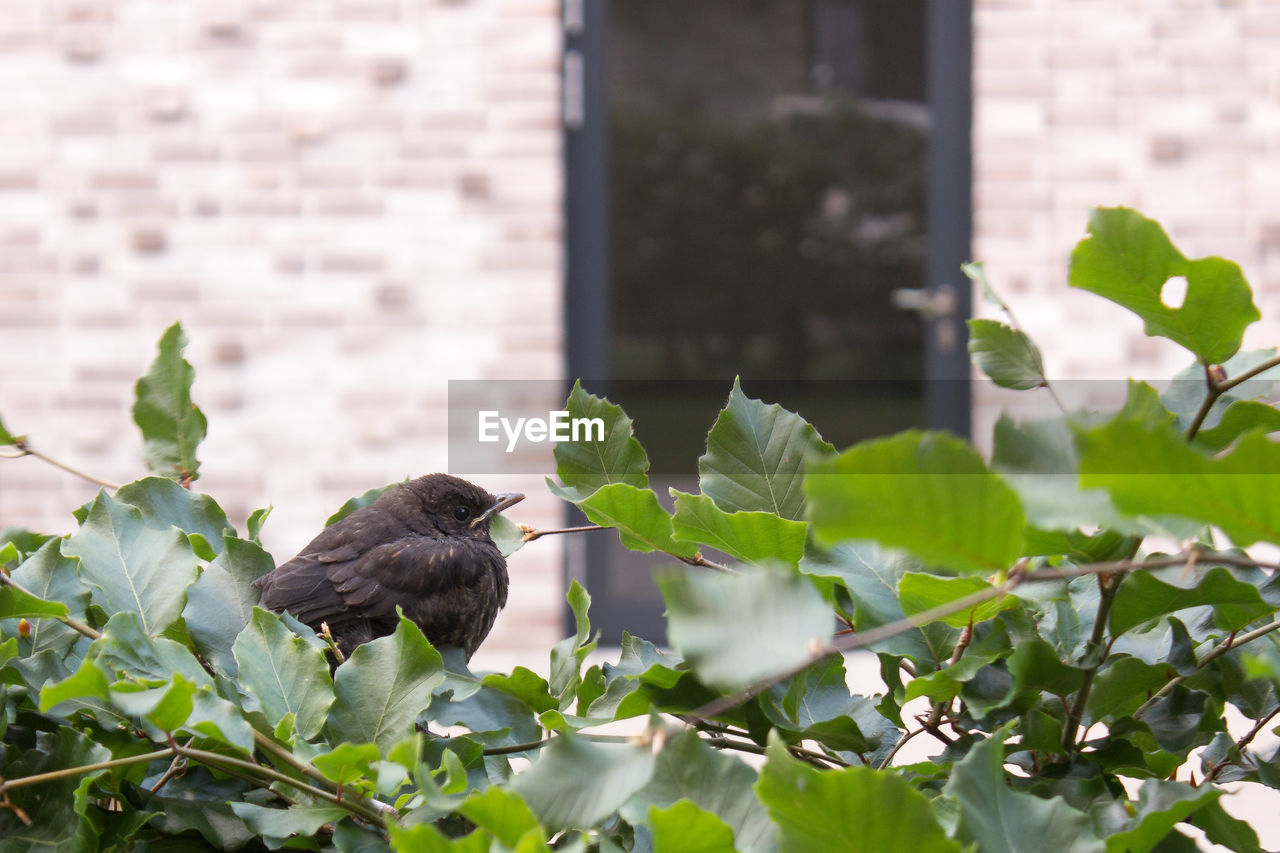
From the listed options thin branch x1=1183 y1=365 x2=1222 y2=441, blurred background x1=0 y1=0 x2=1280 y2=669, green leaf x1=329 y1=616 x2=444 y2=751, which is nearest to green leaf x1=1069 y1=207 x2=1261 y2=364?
thin branch x1=1183 y1=365 x2=1222 y2=441

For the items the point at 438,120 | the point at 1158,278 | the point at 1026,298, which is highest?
the point at 438,120

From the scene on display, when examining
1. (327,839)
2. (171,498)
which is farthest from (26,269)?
(327,839)

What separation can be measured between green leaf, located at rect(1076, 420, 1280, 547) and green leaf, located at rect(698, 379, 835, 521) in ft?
0.94

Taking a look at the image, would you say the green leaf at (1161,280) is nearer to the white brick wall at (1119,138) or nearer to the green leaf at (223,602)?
the green leaf at (223,602)

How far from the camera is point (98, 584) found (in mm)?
614

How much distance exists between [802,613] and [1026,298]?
3.81 m

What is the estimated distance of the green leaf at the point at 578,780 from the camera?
17.2 inches

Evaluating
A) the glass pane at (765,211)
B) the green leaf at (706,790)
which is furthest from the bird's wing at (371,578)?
the glass pane at (765,211)

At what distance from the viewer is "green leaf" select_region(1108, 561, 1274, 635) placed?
516 millimetres

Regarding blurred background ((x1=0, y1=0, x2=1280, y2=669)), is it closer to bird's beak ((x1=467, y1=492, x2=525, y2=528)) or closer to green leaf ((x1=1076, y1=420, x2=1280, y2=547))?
bird's beak ((x1=467, y1=492, x2=525, y2=528))

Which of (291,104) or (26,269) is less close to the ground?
(291,104)

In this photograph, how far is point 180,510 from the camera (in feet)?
2.52

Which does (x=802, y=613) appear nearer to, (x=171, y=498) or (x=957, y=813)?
(x=957, y=813)

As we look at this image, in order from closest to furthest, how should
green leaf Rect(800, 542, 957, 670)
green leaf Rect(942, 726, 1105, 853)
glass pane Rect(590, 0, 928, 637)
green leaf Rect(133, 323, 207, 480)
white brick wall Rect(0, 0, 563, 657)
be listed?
green leaf Rect(942, 726, 1105, 853), green leaf Rect(800, 542, 957, 670), green leaf Rect(133, 323, 207, 480), white brick wall Rect(0, 0, 563, 657), glass pane Rect(590, 0, 928, 637)
